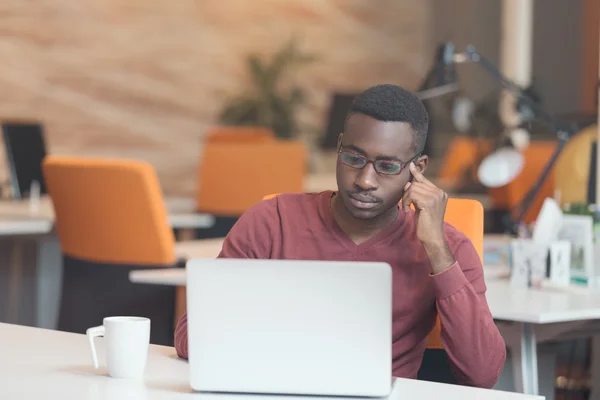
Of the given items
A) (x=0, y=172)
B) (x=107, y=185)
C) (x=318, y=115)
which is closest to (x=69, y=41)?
(x=0, y=172)

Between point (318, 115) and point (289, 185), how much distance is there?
4.68m

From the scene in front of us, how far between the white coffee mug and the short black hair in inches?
23.8

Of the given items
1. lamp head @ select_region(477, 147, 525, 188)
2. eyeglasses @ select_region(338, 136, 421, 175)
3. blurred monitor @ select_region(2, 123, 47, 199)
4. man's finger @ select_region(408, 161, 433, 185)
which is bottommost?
blurred monitor @ select_region(2, 123, 47, 199)

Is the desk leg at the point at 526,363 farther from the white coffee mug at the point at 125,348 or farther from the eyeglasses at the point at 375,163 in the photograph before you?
the white coffee mug at the point at 125,348

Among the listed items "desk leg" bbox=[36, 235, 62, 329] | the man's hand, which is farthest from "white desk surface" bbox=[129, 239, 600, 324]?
"desk leg" bbox=[36, 235, 62, 329]

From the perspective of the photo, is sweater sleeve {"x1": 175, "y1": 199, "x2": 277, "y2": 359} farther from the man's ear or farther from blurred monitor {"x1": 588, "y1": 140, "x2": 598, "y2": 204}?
blurred monitor {"x1": 588, "y1": 140, "x2": 598, "y2": 204}

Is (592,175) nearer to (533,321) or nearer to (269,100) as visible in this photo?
(533,321)

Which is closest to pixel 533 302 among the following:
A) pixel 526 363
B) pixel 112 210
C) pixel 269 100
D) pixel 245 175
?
pixel 526 363

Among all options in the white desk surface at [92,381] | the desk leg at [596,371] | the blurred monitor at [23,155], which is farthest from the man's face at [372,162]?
the blurred monitor at [23,155]

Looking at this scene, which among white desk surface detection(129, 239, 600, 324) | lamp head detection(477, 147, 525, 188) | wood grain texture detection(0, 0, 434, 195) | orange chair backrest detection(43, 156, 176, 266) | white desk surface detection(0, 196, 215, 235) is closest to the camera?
white desk surface detection(129, 239, 600, 324)

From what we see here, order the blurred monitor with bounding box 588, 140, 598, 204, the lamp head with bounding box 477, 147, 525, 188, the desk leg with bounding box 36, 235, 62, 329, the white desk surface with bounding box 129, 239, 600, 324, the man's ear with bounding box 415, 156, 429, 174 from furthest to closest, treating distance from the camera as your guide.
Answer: the desk leg with bounding box 36, 235, 62, 329 → the blurred monitor with bounding box 588, 140, 598, 204 → the lamp head with bounding box 477, 147, 525, 188 → the white desk surface with bounding box 129, 239, 600, 324 → the man's ear with bounding box 415, 156, 429, 174

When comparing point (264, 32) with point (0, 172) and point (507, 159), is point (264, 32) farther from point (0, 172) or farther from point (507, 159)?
point (507, 159)

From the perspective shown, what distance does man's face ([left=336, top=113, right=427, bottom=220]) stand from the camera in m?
2.08

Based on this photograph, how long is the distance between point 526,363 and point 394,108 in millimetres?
963
